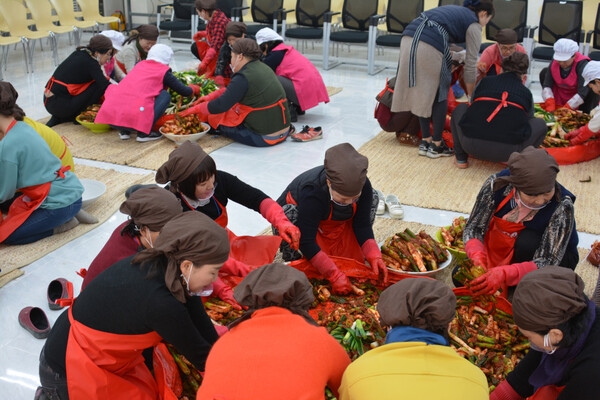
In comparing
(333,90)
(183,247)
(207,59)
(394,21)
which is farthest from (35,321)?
(394,21)

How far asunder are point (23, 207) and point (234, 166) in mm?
1786

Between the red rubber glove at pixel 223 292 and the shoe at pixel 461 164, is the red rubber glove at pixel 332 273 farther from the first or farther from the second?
the shoe at pixel 461 164

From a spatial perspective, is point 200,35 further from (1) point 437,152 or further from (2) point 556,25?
(2) point 556,25

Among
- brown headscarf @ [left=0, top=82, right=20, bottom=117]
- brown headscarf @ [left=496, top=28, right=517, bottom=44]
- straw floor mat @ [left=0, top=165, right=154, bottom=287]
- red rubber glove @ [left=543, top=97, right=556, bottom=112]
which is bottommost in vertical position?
straw floor mat @ [left=0, top=165, right=154, bottom=287]

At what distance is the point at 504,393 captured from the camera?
2.25 meters

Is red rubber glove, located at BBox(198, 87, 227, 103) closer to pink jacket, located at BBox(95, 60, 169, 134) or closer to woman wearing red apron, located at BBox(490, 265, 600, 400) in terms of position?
pink jacket, located at BBox(95, 60, 169, 134)

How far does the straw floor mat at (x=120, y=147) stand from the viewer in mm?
5121

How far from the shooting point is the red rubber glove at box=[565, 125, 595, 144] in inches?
190

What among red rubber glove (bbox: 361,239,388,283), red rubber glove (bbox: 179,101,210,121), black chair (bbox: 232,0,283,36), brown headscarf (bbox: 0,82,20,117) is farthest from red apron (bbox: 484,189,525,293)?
black chair (bbox: 232,0,283,36)

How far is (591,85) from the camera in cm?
485

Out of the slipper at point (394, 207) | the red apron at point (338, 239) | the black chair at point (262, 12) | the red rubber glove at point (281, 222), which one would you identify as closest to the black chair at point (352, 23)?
the black chair at point (262, 12)

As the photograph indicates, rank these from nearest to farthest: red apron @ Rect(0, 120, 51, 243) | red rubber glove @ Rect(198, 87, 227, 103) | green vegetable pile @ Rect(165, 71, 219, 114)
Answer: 1. red apron @ Rect(0, 120, 51, 243)
2. red rubber glove @ Rect(198, 87, 227, 103)
3. green vegetable pile @ Rect(165, 71, 219, 114)

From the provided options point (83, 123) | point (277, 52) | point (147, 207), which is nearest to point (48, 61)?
point (83, 123)

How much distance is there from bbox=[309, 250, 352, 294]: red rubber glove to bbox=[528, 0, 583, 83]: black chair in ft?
18.0
